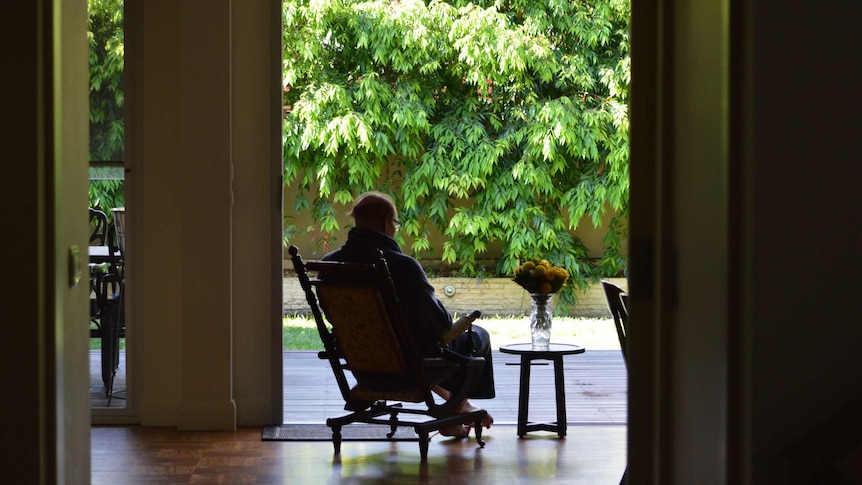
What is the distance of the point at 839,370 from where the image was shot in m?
1.22

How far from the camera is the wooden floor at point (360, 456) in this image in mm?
4172

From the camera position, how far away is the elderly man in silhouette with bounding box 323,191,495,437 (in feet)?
15.1

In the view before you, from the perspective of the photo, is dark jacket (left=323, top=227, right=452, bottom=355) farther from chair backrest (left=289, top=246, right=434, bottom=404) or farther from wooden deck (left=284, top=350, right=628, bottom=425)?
wooden deck (left=284, top=350, right=628, bottom=425)

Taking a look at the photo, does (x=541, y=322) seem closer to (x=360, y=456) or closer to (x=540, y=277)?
(x=540, y=277)

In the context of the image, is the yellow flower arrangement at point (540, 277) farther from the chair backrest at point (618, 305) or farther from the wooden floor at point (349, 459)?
the chair backrest at point (618, 305)

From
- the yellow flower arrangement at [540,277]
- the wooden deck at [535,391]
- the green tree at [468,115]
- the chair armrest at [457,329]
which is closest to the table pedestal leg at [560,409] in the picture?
the wooden deck at [535,391]

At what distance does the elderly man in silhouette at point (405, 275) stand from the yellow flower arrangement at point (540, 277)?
398 mm

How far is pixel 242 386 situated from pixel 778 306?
4.30m

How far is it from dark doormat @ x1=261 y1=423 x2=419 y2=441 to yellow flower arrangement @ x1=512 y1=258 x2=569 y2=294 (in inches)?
36.6

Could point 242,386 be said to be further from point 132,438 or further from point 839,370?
point 839,370

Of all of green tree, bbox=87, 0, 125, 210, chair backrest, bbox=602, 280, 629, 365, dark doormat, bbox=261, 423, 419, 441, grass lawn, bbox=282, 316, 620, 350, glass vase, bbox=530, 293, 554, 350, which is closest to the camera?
chair backrest, bbox=602, 280, 629, 365

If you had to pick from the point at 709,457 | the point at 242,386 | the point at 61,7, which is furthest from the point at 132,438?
the point at 709,457

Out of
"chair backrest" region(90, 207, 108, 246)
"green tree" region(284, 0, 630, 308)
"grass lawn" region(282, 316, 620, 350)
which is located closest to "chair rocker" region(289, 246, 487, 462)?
"chair backrest" region(90, 207, 108, 246)

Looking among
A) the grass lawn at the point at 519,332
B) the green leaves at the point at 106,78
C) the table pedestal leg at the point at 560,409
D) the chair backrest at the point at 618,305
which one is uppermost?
the green leaves at the point at 106,78
